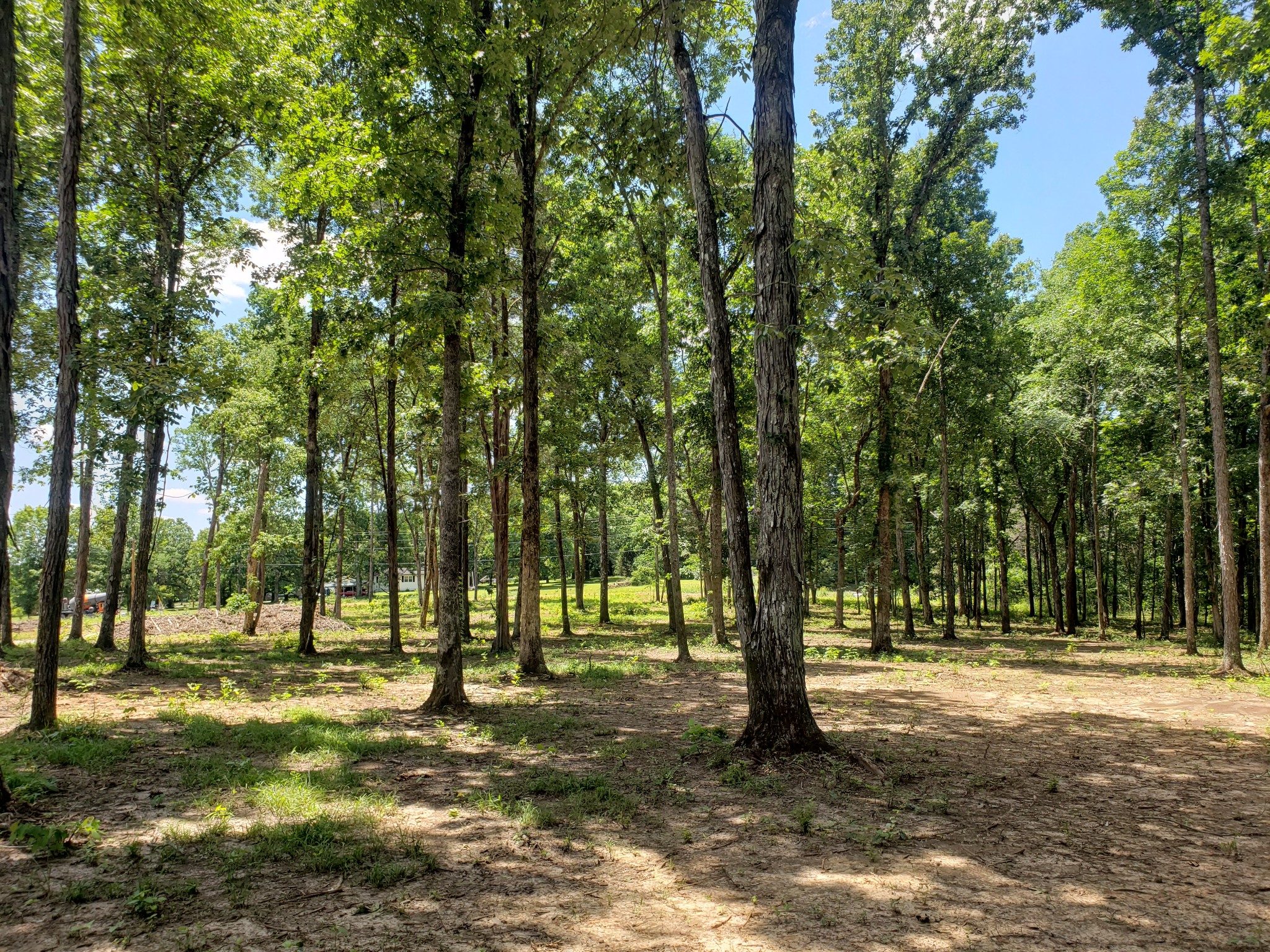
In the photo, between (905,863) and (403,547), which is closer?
(905,863)

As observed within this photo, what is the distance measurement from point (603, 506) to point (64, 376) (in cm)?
1943

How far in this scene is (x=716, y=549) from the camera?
1911cm

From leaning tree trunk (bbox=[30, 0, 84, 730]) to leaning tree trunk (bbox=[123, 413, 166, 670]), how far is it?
6.44m

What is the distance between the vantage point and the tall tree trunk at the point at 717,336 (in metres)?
7.73

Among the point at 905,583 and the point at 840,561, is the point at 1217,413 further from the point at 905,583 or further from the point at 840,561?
the point at 840,561

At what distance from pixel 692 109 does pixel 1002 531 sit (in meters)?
27.8

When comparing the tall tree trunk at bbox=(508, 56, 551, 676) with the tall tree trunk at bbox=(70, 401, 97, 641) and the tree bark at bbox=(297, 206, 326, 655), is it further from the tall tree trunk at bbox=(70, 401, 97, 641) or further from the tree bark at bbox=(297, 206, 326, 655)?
the tall tree trunk at bbox=(70, 401, 97, 641)

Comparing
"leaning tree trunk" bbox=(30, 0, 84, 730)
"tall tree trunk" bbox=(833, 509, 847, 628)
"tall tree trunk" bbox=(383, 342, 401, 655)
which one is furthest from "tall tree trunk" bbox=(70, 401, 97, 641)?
"tall tree trunk" bbox=(833, 509, 847, 628)

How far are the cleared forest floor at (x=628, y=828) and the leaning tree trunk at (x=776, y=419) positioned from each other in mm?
576

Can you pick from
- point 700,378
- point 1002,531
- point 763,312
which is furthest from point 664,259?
point 1002,531

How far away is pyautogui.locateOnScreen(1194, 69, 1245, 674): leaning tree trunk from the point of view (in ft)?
44.6

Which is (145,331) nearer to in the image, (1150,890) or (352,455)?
(1150,890)

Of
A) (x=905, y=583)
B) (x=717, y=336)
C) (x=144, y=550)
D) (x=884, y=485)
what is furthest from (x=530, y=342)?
(x=905, y=583)

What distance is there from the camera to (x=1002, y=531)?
29.6 m
